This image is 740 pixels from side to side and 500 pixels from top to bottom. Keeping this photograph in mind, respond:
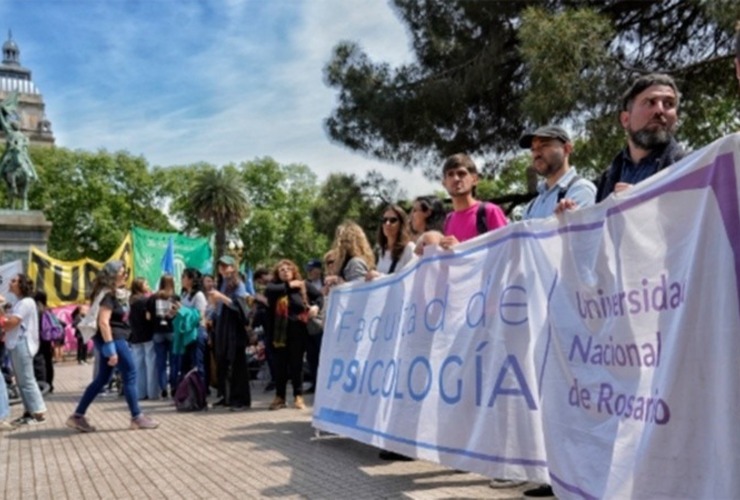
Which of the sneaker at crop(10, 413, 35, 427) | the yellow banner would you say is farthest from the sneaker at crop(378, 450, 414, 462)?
the yellow banner

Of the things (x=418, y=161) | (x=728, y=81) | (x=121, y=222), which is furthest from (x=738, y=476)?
(x=121, y=222)

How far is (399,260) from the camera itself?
6.28 metres

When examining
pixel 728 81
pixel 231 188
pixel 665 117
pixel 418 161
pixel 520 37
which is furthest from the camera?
pixel 231 188

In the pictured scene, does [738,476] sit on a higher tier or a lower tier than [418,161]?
lower

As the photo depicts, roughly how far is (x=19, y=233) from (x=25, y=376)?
13.7m

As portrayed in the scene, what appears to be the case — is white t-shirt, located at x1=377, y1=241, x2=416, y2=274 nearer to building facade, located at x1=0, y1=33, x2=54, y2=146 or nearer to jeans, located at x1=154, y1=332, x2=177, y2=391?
jeans, located at x1=154, y1=332, x2=177, y2=391

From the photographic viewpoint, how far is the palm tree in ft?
182

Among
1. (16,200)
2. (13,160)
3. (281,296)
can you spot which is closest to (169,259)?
(16,200)

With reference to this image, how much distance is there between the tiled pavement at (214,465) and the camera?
4.99 m

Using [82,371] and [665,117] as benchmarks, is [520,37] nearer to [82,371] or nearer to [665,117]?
[665,117]

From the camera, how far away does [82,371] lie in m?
19.4

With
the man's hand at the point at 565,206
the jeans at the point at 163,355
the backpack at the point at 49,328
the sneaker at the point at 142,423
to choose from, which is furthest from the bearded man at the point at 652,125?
the backpack at the point at 49,328

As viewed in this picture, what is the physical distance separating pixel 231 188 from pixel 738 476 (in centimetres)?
5519

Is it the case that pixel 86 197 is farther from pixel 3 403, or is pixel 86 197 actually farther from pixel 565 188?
pixel 565 188
